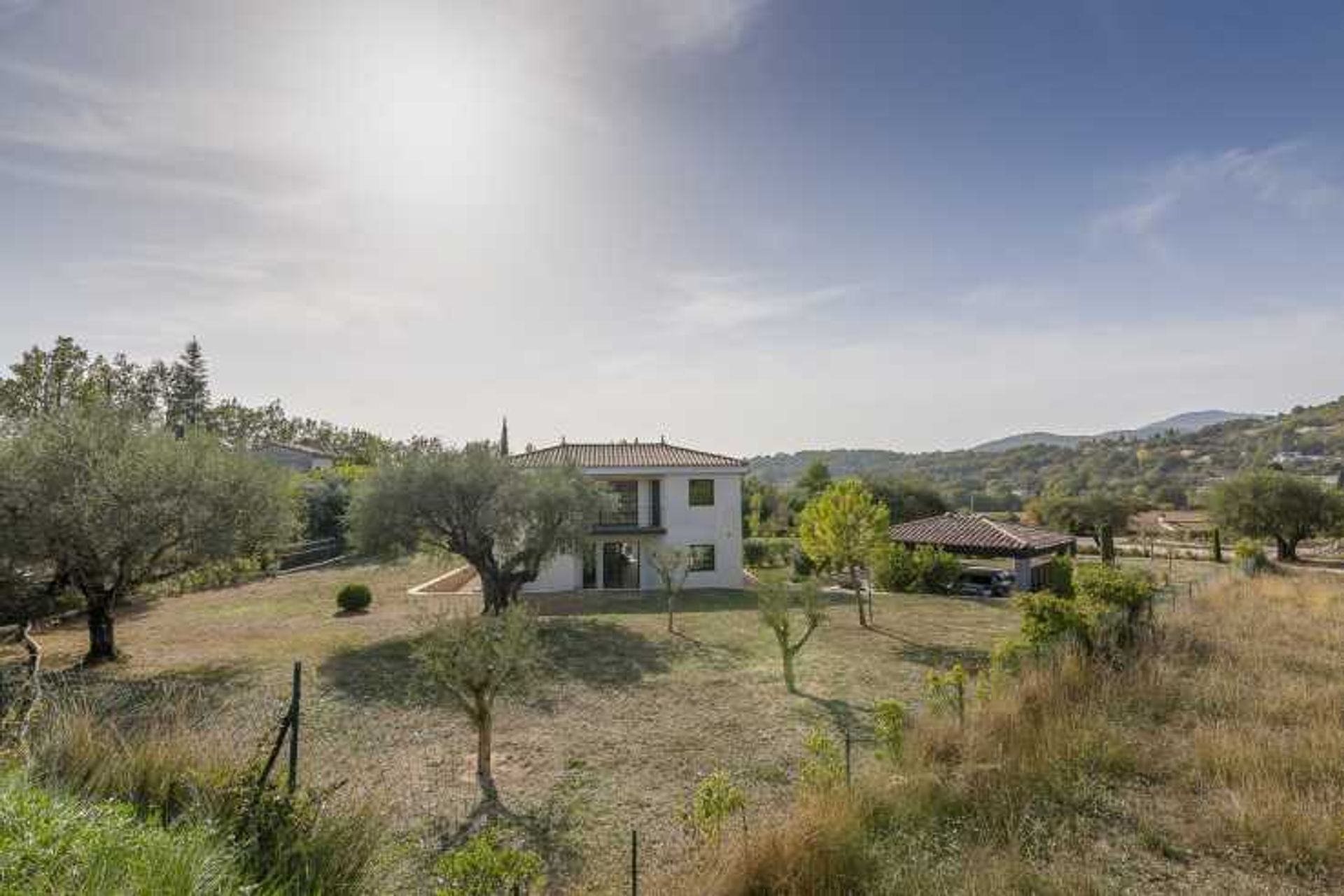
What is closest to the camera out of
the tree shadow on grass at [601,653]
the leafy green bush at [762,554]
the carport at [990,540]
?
the tree shadow on grass at [601,653]

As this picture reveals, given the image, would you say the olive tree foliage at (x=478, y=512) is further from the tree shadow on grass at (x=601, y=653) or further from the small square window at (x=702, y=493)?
the small square window at (x=702, y=493)

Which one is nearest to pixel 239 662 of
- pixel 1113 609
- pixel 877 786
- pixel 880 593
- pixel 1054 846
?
pixel 877 786

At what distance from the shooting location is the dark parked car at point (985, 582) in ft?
86.7

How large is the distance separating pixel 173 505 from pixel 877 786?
47.1 feet

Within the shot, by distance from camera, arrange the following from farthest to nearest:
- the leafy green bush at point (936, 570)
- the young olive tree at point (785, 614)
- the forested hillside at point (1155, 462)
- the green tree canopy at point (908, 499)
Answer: the forested hillside at point (1155, 462)
the green tree canopy at point (908, 499)
the leafy green bush at point (936, 570)
the young olive tree at point (785, 614)

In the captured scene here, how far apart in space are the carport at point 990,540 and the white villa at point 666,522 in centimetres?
840

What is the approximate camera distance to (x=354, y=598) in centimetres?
2066

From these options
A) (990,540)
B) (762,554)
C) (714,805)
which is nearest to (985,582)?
(990,540)

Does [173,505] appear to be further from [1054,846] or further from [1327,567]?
[1327,567]

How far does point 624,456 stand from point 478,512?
11139 millimetres

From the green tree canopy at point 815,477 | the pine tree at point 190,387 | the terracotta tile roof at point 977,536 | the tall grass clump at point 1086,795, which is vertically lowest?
the tall grass clump at point 1086,795

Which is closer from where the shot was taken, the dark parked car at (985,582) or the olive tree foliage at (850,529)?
the olive tree foliage at (850,529)

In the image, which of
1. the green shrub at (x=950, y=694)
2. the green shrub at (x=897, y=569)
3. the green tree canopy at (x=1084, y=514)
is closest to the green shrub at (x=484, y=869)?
the green shrub at (x=950, y=694)

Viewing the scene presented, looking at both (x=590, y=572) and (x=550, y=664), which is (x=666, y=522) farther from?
→ (x=550, y=664)
